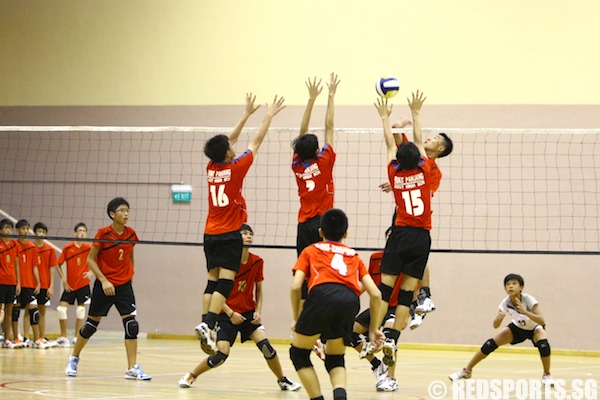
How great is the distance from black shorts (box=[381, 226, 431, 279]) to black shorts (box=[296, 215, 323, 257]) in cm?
72

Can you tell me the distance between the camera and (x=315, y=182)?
27.1ft

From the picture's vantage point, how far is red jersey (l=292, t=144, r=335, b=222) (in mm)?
8242

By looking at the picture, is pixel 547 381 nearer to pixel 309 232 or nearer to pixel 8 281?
pixel 309 232

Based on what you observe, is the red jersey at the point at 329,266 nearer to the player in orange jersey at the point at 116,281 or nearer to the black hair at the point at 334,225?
the black hair at the point at 334,225

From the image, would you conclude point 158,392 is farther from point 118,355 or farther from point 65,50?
point 65,50

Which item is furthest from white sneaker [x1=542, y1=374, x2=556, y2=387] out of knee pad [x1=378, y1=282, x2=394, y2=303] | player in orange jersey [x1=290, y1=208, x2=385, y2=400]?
player in orange jersey [x1=290, y1=208, x2=385, y2=400]

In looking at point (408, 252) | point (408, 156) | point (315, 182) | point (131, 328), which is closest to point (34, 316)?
point (131, 328)

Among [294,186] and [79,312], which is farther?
[294,186]

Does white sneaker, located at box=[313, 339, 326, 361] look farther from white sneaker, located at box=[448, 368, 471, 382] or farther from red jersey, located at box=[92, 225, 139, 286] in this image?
red jersey, located at box=[92, 225, 139, 286]

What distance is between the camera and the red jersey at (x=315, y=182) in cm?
824

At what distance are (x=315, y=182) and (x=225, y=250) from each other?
1.06 m

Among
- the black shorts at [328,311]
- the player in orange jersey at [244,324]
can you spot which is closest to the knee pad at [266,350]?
the player in orange jersey at [244,324]

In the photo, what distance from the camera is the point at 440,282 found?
50.7 ft

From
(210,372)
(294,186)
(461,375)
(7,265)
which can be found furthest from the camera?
(294,186)
